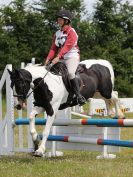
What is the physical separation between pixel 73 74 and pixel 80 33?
106ft

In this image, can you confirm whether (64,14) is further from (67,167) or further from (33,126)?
(67,167)

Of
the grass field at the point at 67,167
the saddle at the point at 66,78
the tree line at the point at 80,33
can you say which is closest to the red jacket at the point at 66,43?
the saddle at the point at 66,78

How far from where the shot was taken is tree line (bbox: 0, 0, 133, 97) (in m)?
37.0

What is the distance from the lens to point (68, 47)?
8.35 meters

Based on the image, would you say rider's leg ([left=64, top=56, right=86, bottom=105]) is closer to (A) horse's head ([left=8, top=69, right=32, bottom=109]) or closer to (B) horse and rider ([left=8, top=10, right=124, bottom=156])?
(B) horse and rider ([left=8, top=10, right=124, bottom=156])

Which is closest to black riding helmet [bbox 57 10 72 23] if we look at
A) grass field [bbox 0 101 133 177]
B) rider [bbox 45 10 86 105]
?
rider [bbox 45 10 86 105]

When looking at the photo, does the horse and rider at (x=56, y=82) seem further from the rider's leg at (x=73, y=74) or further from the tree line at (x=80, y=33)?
the tree line at (x=80, y=33)

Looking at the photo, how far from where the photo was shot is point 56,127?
959cm

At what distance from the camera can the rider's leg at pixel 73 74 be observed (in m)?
8.50

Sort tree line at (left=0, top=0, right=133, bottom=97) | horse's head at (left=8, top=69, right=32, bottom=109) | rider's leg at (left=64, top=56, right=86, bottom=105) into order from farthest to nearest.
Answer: tree line at (left=0, top=0, right=133, bottom=97) < rider's leg at (left=64, top=56, right=86, bottom=105) < horse's head at (left=8, top=69, right=32, bottom=109)

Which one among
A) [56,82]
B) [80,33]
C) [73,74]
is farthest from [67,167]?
[80,33]

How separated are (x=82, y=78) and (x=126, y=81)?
2843 cm

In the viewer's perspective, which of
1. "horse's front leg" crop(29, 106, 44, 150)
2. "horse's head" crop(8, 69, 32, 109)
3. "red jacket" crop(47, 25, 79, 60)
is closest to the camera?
"horse's head" crop(8, 69, 32, 109)

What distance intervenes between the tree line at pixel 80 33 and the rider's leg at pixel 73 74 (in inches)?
1061
